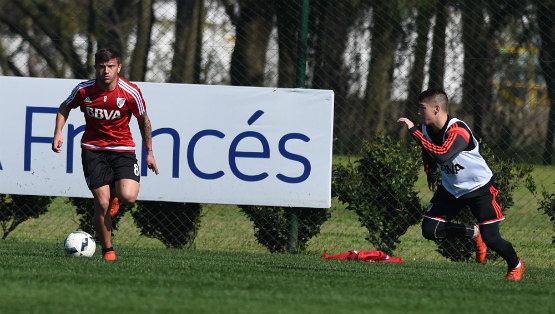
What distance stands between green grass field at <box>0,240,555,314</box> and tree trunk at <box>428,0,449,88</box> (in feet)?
10.5

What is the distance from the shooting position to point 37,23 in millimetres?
10820

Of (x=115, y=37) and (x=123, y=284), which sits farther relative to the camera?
(x=115, y=37)

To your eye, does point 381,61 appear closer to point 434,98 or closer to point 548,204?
point 548,204

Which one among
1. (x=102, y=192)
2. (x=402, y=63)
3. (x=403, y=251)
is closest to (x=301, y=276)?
(x=102, y=192)

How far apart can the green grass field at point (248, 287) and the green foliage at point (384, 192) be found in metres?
1.07

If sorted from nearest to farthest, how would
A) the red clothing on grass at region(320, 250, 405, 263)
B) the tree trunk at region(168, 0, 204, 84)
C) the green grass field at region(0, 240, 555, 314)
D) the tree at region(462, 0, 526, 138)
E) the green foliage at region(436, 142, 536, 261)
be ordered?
1. the green grass field at region(0, 240, 555, 314)
2. the red clothing on grass at region(320, 250, 405, 263)
3. the green foliage at region(436, 142, 536, 261)
4. the tree trunk at region(168, 0, 204, 84)
5. the tree at region(462, 0, 526, 138)

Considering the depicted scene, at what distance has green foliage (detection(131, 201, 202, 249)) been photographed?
746 centimetres

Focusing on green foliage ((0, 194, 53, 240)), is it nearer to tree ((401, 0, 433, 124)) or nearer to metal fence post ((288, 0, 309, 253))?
metal fence post ((288, 0, 309, 253))

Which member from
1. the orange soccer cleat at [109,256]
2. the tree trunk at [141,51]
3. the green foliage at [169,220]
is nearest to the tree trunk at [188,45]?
the tree trunk at [141,51]

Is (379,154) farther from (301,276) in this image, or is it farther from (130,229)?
(130,229)

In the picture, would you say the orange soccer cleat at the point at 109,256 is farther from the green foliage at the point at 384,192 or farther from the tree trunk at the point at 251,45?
the tree trunk at the point at 251,45

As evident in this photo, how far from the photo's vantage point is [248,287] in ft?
14.2

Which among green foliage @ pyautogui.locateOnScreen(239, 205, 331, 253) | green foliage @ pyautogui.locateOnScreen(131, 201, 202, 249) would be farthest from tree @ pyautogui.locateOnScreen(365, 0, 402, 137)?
green foliage @ pyautogui.locateOnScreen(131, 201, 202, 249)

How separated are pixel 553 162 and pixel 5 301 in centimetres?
655
